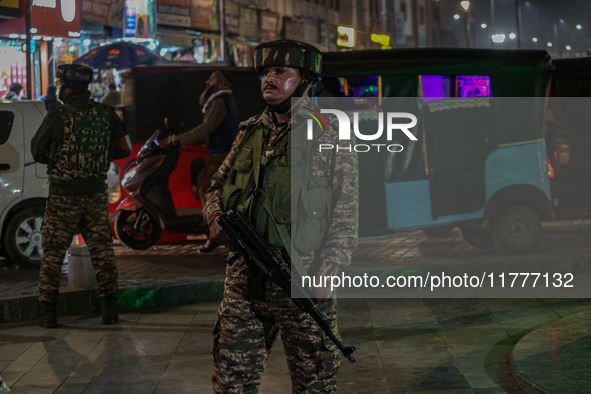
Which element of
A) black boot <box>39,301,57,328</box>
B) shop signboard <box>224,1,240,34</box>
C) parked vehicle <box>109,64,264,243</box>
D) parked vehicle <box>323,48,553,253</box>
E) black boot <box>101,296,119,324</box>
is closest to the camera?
black boot <box>39,301,57,328</box>

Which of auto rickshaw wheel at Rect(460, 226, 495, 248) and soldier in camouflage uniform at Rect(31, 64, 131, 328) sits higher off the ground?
soldier in camouflage uniform at Rect(31, 64, 131, 328)

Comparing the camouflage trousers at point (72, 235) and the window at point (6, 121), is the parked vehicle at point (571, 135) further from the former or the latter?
the window at point (6, 121)

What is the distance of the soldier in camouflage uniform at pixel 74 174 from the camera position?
7391 millimetres

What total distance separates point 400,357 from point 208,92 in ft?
19.1

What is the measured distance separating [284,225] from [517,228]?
7615 millimetres

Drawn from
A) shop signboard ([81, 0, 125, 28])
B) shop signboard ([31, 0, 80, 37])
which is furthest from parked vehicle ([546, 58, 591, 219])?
shop signboard ([81, 0, 125, 28])

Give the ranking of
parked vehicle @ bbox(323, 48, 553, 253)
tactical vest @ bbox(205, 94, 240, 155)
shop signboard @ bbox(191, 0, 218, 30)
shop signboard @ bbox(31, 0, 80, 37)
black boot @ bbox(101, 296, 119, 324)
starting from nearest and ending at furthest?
black boot @ bbox(101, 296, 119, 324)
parked vehicle @ bbox(323, 48, 553, 253)
tactical vest @ bbox(205, 94, 240, 155)
shop signboard @ bbox(31, 0, 80, 37)
shop signboard @ bbox(191, 0, 218, 30)

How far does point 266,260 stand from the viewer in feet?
12.0

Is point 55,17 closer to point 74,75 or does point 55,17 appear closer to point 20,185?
point 20,185

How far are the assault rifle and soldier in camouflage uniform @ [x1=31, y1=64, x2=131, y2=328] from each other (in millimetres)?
4003

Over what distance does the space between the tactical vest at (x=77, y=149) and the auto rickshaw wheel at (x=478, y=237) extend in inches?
201

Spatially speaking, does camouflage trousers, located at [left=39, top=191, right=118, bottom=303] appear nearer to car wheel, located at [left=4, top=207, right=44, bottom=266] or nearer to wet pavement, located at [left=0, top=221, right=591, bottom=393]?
wet pavement, located at [left=0, top=221, right=591, bottom=393]

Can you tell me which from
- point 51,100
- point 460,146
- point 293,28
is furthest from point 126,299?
point 293,28

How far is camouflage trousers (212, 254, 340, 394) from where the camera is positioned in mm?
3734
